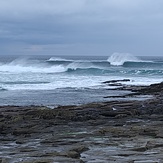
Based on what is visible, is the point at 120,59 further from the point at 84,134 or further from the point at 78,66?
the point at 84,134

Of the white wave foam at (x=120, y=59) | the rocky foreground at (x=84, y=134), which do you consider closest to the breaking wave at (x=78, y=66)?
the white wave foam at (x=120, y=59)

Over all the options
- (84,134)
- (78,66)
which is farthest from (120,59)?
(84,134)

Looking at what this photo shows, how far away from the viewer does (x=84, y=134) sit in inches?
504

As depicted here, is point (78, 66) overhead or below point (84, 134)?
overhead

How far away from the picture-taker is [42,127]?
1424 cm

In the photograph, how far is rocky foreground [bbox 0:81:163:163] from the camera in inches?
393

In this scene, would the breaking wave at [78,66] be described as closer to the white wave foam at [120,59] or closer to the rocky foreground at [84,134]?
the white wave foam at [120,59]

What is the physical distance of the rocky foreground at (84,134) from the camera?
32.7 ft

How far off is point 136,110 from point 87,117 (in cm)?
278

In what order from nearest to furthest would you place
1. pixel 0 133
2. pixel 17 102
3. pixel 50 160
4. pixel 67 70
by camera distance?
pixel 50 160
pixel 0 133
pixel 17 102
pixel 67 70

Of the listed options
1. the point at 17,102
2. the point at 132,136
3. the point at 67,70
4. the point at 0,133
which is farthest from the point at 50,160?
the point at 67,70

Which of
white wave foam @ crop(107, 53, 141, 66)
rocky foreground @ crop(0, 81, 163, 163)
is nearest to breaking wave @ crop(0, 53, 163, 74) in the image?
white wave foam @ crop(107, 53, 141, 66)

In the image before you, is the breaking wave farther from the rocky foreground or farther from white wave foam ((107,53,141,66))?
the rocky foreground

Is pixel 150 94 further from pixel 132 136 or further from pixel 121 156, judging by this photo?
pixel 121 156
